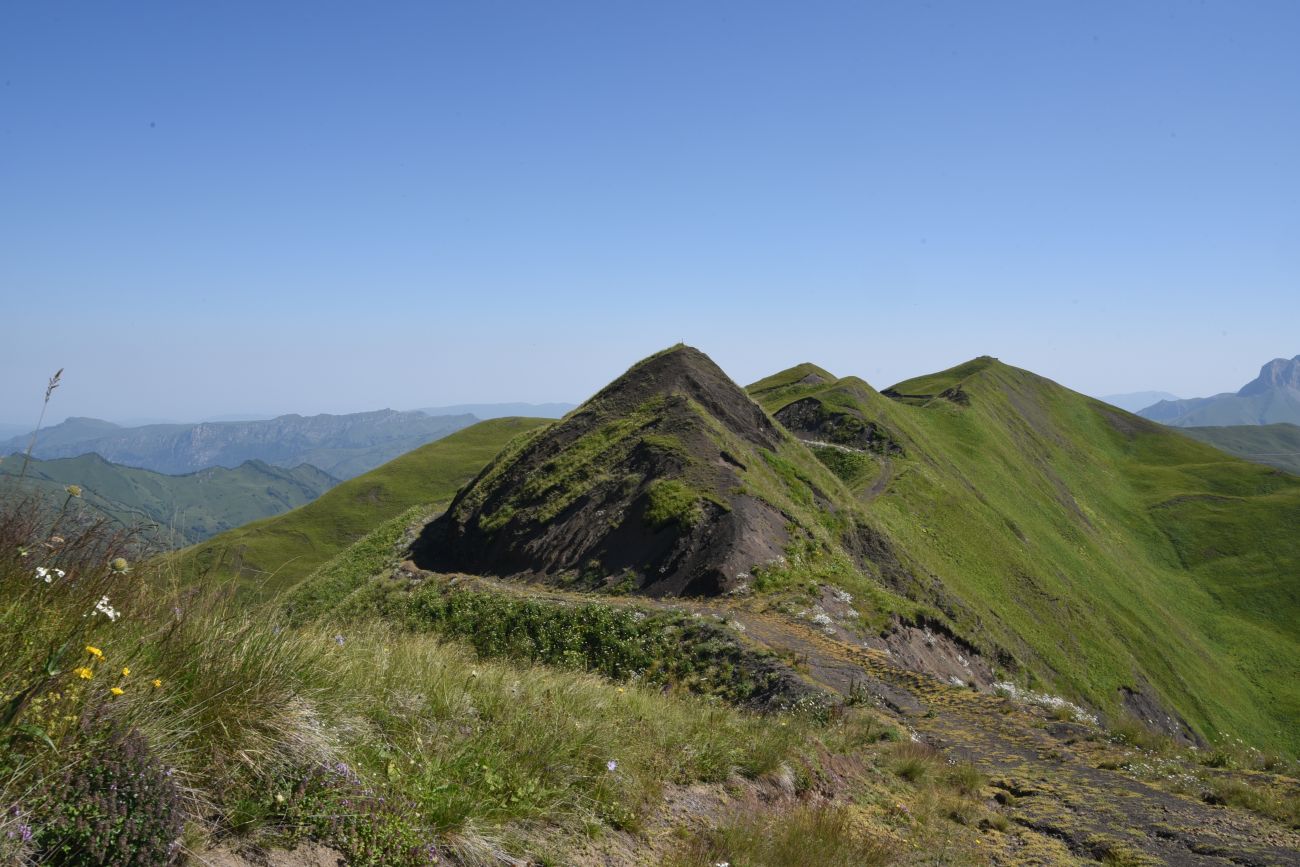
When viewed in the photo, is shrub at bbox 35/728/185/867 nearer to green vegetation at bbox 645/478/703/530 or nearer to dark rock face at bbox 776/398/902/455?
green vegetation at bbox 645/478/703/530

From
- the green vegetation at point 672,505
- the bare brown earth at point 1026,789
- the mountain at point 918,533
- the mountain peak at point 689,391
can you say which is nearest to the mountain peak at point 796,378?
the mountain at point 918,533

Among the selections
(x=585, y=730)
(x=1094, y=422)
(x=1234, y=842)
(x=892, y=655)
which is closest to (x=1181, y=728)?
(x=892, y=655)

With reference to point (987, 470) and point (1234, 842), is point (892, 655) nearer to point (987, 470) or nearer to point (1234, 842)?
point (1234, 842)

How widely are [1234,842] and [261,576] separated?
10.8 metres

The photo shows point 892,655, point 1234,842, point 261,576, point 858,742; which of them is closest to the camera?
point 261,576

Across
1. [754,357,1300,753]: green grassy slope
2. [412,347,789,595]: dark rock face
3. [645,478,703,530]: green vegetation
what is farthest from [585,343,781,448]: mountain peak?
[645,478,703,530]: green vegetation

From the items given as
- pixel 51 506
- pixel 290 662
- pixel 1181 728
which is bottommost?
pixel 1181 728

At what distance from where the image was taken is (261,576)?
282 inches

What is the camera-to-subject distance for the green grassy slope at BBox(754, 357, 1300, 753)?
39969mm

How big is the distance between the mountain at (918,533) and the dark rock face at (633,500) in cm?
10

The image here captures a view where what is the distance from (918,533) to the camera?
4069 cm

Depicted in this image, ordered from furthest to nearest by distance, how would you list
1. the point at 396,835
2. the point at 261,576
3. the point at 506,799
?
the point at 261,576
the point at 506,799
the point at 396,835

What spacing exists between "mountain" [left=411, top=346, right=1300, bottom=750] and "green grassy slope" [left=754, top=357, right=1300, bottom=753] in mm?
230

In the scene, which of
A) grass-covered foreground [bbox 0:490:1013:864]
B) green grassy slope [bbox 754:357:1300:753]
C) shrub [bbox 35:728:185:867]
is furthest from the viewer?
green grassy slope [bbox 754:357:1300:753]
